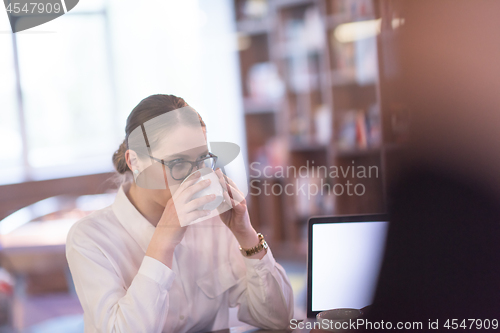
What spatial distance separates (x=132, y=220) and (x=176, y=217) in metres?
0.16

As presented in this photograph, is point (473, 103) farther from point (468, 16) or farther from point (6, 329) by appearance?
point (6, 329)

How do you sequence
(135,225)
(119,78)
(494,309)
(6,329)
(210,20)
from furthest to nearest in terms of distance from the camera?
(210,20), (6,329), (119,78), (135,225), (494,309)

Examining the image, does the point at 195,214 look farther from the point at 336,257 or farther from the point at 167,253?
the point at 336,257

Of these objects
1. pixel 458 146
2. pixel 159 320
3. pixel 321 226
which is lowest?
pixel 159 320

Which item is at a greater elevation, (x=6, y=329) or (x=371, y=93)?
(x=371, y=93)

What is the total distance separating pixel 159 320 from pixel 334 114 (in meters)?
2.06

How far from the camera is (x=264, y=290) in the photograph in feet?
2.78

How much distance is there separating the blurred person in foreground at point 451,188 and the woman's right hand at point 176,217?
0.29 metres

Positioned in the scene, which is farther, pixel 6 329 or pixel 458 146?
pixel 6 329

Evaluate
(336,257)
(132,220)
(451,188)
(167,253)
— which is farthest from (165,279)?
(451,188)

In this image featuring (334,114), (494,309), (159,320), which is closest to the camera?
(494,309)

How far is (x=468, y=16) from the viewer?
69cm

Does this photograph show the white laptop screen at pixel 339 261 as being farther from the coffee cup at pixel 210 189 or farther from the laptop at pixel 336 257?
the coffee cup at pixel 210 189

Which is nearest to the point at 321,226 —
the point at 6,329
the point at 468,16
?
the point at 468,16
